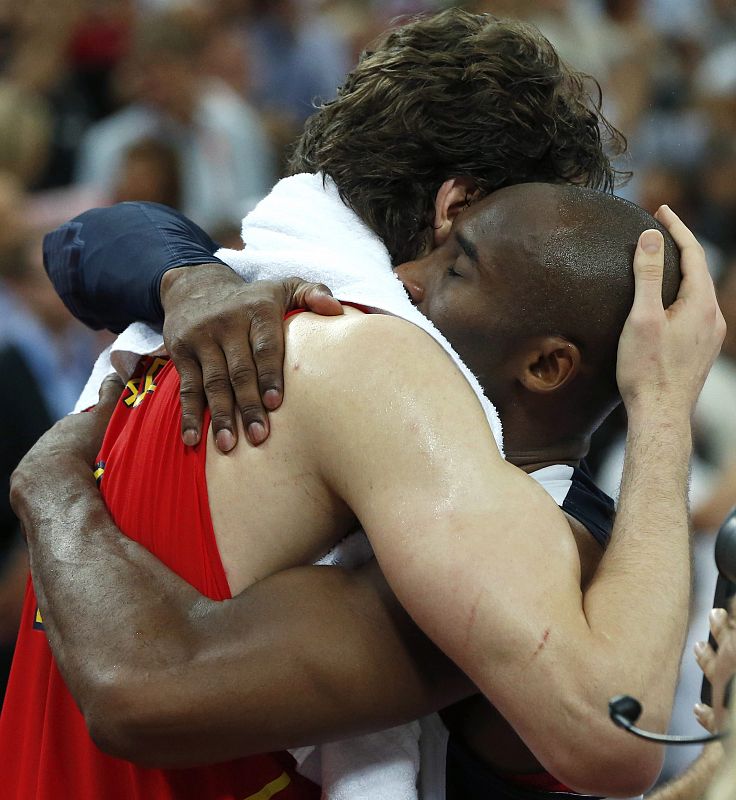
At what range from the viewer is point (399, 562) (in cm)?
120

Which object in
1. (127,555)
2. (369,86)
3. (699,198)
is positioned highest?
(369,86)

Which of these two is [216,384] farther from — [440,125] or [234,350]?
[440,125]

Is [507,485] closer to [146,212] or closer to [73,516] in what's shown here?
[73,516]

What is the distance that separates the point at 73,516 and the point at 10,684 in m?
0.34

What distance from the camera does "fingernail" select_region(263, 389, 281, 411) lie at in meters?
1.33

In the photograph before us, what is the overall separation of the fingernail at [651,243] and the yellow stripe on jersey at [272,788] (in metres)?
0.80

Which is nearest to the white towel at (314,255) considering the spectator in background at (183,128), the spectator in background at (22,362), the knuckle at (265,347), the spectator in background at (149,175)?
the knuckle at (265,347)

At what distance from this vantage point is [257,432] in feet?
4.37

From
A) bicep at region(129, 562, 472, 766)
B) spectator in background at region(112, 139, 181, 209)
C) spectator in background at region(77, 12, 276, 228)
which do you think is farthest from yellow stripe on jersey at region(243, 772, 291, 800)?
spectator in background at region(77, 12, 276, 228)

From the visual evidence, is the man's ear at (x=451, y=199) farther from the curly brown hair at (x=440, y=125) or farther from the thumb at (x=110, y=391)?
the thumb at (x=110, y=391)

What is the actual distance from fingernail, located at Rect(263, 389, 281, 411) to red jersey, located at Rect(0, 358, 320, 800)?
4.5 inches

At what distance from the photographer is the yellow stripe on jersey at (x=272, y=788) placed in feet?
4.78

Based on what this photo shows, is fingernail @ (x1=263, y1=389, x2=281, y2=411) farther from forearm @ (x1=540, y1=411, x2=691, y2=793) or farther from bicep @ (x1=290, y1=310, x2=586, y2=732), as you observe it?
forearm @ (x1=540, y1=411, x2=691, y2=793)

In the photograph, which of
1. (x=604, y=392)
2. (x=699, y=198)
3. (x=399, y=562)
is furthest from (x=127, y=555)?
(x=699, y=198)
